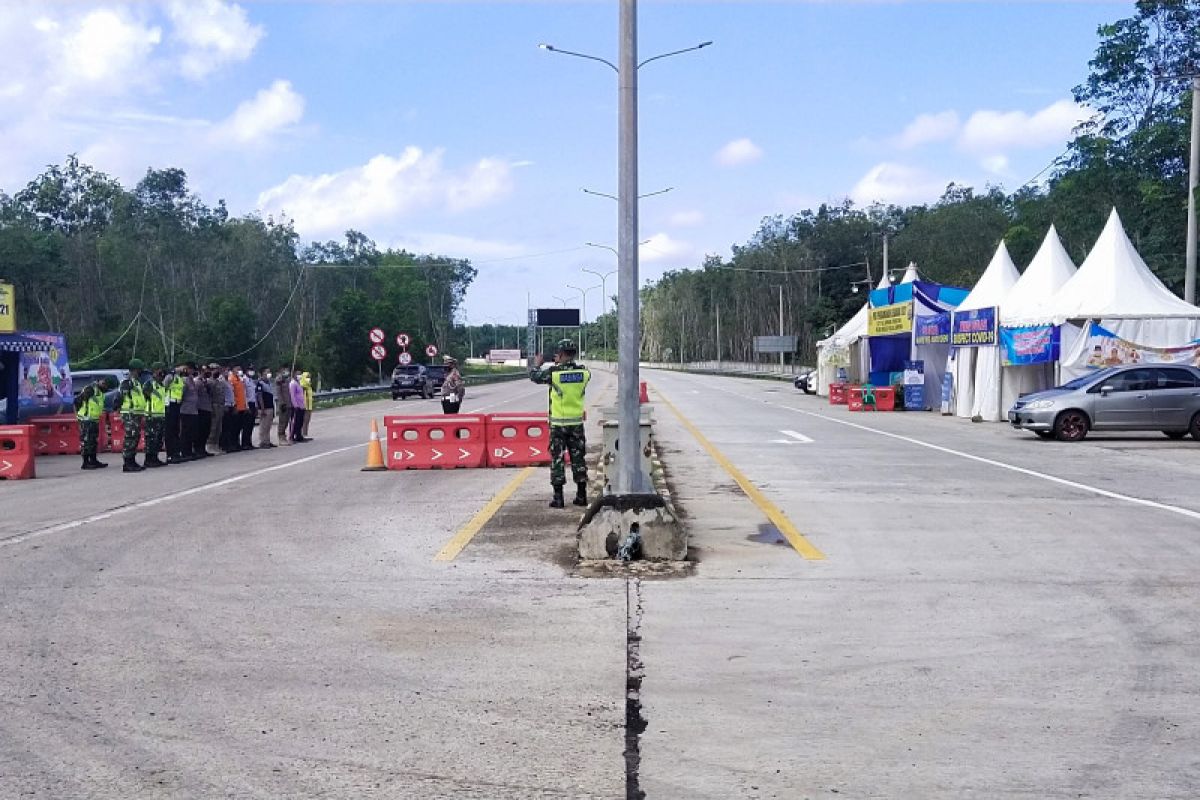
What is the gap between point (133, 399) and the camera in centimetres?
2059

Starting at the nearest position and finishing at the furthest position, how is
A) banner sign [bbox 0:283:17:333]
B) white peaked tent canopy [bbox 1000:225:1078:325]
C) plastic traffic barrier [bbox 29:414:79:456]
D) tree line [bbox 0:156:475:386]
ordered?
plastic traffic barrier [bbox 29:414:79:456] → banner sign [bbox 0:283:17:333] → white peaked tent canopy [bbox 1000:225:1078:325] → tree line [bbox 0:156:475:386]

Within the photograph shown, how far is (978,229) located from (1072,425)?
2990 inches

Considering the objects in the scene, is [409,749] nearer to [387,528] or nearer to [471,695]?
[471,695]

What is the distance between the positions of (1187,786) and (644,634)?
138 inches

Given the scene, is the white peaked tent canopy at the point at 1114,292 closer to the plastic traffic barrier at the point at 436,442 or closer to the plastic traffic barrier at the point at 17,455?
the plastic traffic barrier at the point at 436,442

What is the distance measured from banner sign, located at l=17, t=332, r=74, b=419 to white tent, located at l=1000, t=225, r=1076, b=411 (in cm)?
2407

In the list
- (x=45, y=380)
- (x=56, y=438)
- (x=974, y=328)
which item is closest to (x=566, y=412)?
(x=56, y=438)

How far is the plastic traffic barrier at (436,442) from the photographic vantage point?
19.5 meters

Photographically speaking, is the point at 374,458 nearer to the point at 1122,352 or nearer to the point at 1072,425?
the point at 1072,425

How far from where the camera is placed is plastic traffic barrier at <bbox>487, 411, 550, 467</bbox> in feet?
65.0

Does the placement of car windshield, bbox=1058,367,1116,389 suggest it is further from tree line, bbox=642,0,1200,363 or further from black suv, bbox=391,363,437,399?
black suv, bbox=391,363,437,399

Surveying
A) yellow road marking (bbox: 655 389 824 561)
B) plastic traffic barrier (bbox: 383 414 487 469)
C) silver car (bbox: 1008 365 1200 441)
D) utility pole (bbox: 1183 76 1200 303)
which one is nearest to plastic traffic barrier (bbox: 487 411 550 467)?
plastic traffic barrier (bbox: 383 414 487 469)

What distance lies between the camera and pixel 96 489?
17.1 meters

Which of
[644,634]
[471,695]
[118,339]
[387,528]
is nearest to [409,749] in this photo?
[471,695]
